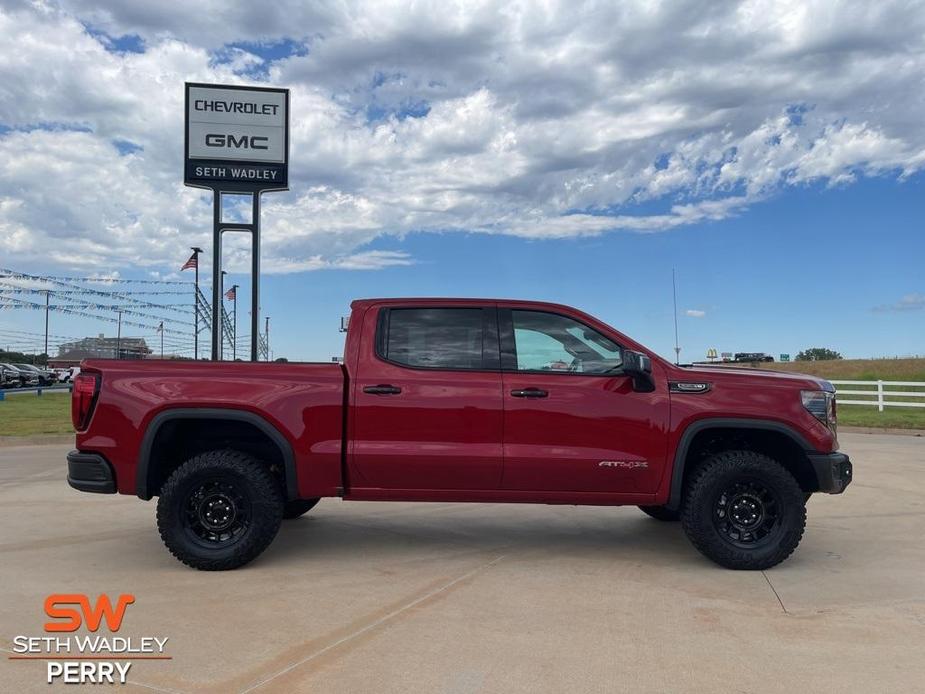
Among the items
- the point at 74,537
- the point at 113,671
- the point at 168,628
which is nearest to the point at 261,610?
the point at 168,628

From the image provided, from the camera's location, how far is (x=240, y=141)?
55.4ft

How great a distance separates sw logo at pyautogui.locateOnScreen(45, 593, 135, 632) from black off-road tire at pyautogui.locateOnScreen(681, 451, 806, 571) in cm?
373

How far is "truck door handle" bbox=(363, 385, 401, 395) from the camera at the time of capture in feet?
17.4

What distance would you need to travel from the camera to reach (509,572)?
530 centimetres

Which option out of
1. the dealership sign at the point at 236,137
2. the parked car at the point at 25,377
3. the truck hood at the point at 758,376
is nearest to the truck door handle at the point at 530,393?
the truck hood at the point at 758,376

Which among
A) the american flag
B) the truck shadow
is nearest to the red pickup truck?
the truck shadow

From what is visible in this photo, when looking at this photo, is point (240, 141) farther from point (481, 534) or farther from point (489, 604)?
point (489, 604)

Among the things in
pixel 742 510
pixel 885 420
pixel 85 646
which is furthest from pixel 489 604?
pixel 885 420

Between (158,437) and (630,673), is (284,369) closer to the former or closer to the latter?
(158,437)

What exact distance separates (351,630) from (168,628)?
3.34 ft

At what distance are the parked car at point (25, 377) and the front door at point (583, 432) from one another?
49.4 meters

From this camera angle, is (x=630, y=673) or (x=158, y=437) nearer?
(x=630, y=673)

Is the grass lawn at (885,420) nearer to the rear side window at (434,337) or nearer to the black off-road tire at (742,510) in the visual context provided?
the black off-road tire at (742,510)

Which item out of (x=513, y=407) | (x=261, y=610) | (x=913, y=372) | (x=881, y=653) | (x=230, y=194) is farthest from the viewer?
(x=913, y=372)
